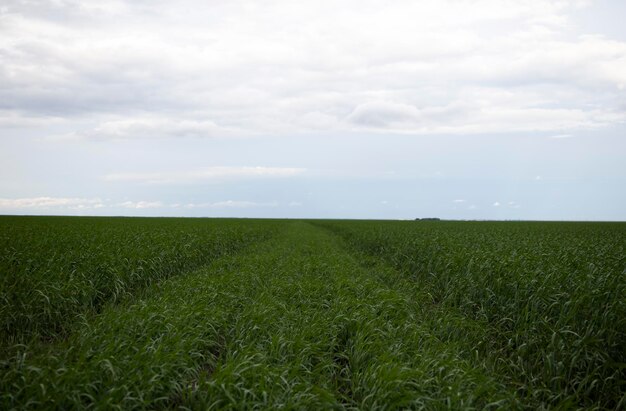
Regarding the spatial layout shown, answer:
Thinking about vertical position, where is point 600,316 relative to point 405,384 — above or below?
above

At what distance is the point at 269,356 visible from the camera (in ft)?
21.0

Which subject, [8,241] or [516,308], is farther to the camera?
[8,241]

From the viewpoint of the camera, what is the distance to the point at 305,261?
16.2 m

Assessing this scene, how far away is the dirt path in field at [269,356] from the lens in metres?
5.21

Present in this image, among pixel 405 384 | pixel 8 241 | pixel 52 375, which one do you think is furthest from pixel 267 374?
pixel 8 241

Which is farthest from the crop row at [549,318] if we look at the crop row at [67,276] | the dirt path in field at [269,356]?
the crop row at [67,276]

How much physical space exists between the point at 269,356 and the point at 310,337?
48.7 inches

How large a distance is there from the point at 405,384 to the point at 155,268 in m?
A: 10.5

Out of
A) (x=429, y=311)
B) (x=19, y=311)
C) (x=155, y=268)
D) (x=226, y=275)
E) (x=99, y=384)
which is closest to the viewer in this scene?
(x=99, y=384)

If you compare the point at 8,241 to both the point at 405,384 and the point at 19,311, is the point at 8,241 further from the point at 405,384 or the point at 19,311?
the point at 405,384

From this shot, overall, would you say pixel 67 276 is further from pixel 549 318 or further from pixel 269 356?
pixel 549 318

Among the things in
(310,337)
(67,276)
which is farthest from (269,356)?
(67,276)

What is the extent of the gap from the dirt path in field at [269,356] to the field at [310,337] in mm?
31

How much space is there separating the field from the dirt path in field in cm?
3
